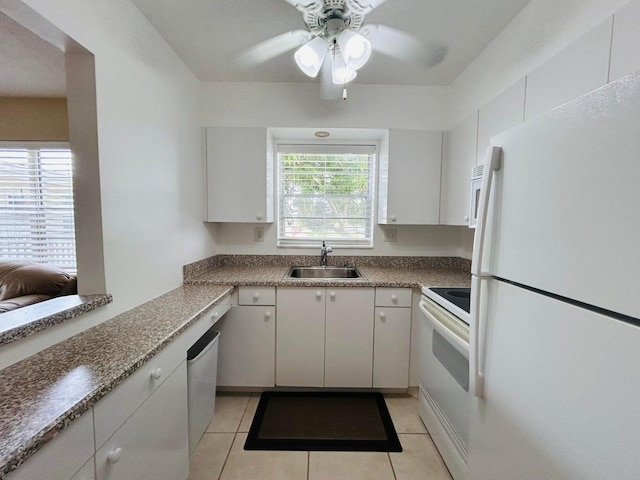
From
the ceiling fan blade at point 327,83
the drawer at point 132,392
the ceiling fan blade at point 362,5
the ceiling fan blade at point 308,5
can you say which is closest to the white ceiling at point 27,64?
the ceiling fan blade at point 308,5

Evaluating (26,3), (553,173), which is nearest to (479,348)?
(553,173)

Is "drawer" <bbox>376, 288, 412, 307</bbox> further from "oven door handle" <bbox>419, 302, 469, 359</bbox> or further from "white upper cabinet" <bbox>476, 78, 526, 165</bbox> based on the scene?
"white upper cabinet" <bbox>476, 78, 526, 165</bbox>

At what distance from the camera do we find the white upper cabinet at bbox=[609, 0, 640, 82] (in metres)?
0.83

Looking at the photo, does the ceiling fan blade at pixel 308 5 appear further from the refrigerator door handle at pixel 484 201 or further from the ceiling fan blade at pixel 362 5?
the refrigerator door handle at pixel 484 201

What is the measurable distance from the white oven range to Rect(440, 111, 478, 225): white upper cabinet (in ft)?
2.03

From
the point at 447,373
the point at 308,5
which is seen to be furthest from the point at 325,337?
the point at 308,5

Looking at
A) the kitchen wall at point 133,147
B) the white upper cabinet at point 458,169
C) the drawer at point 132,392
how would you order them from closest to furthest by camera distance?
the drawer at point 132,392 < the kitchen wall at point 133,147 < the white upper cabinet at point 458,169

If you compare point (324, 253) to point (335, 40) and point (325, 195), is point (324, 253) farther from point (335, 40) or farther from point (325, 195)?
point (335, 40)

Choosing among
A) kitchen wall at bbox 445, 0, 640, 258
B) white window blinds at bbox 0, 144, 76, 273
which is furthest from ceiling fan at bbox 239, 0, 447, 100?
white window blinds at bbox 0, 144, 76, 273

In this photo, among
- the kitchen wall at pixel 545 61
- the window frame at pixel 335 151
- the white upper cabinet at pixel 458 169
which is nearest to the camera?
the kitchen wall at pixel 545 61

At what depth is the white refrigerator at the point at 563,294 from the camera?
0.54 metres

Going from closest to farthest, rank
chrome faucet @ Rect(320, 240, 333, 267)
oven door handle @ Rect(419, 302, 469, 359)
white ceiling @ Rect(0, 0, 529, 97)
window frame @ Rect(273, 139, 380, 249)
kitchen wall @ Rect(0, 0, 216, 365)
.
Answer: kitchen wall @ Rect(0, 0, 216, 365) < oven door handle @ Rect(419, 302, 469, 359) < white ceiling @ Rect(0, 0, 529, 97) < chrome faucet @ Rect(320, 240, 333, 267) < window frame @ Rect(273, 139, 380, 249)

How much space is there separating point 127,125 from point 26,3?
0.50 metres

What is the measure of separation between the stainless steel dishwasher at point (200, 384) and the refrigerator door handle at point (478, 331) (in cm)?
131
